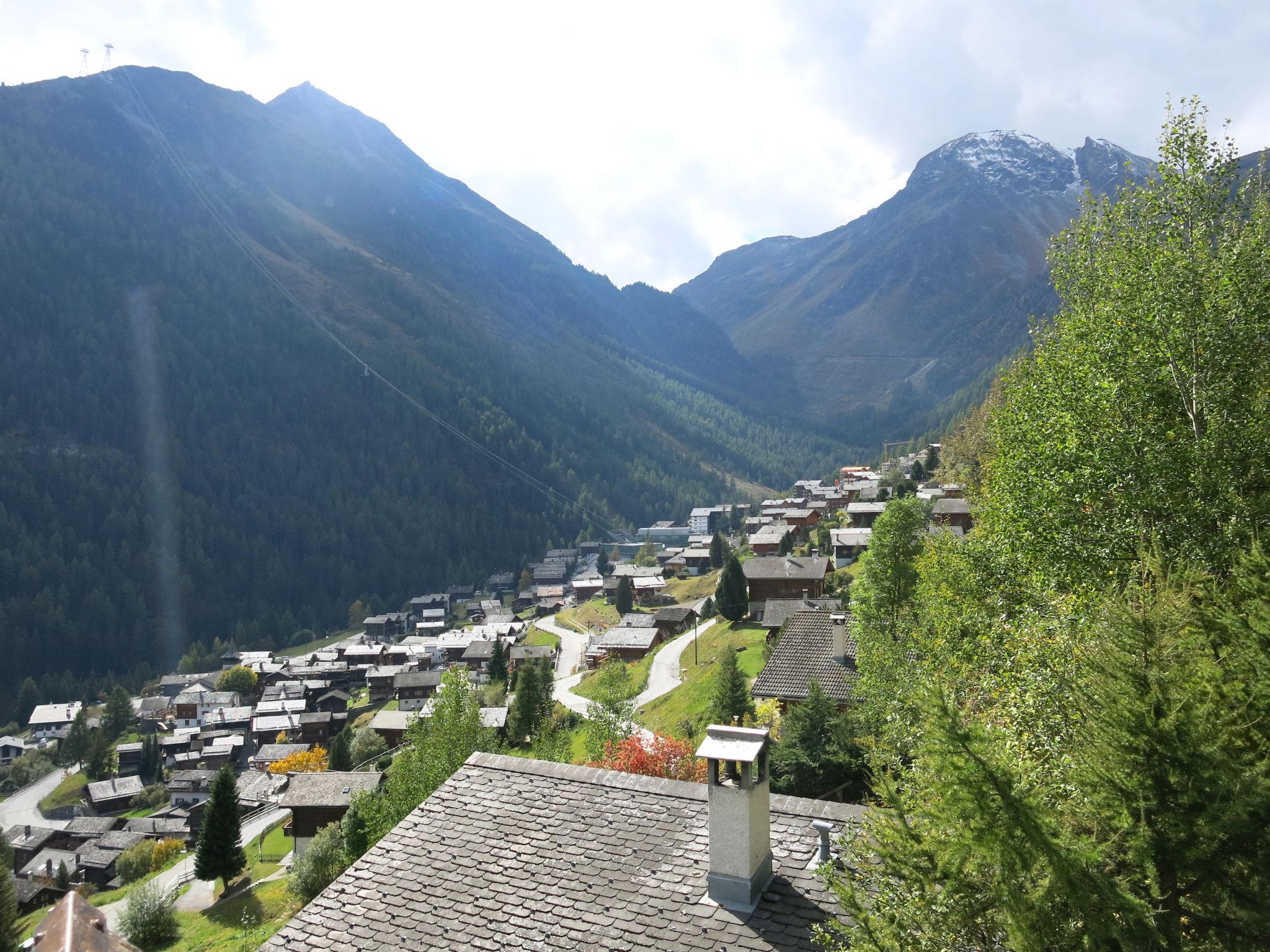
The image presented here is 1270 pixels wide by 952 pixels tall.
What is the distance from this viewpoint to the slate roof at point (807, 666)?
3191 centimetres

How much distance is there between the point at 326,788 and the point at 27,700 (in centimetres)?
12344

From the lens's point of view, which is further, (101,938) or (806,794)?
(806,794)

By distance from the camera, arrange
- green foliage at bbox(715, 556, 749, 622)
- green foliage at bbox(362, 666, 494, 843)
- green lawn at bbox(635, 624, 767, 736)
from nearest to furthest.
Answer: green foliage at bbox(362, 666, 494, 843) < green lawn at bbox(635, 624, 767, 736) < green foliage at bbox(715, 556, 749, 622)

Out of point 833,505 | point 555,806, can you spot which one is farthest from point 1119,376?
point 833,505

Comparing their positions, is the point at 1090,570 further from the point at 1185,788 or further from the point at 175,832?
the point at 175,832

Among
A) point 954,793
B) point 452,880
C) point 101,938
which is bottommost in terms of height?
point 452,880

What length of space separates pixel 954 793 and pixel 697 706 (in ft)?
118

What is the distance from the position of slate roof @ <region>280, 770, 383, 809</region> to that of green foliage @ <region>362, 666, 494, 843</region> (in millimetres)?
7261

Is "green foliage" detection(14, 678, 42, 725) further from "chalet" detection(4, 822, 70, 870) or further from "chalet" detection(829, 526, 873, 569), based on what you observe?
"chalet" detection(829, 526, 873, 569)

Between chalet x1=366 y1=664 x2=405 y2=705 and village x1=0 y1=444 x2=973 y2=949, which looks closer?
village x1=0 y1=444 x2=973 y2=949

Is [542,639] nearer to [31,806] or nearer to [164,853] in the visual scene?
[164,853]

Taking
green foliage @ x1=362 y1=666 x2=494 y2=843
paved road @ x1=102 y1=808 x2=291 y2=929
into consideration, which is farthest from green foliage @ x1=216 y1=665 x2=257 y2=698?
green foliage @ x1=362 y1=666 x2=494 y2=843

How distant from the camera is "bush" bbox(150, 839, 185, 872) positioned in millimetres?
56469

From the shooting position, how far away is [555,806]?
11.6 meters
